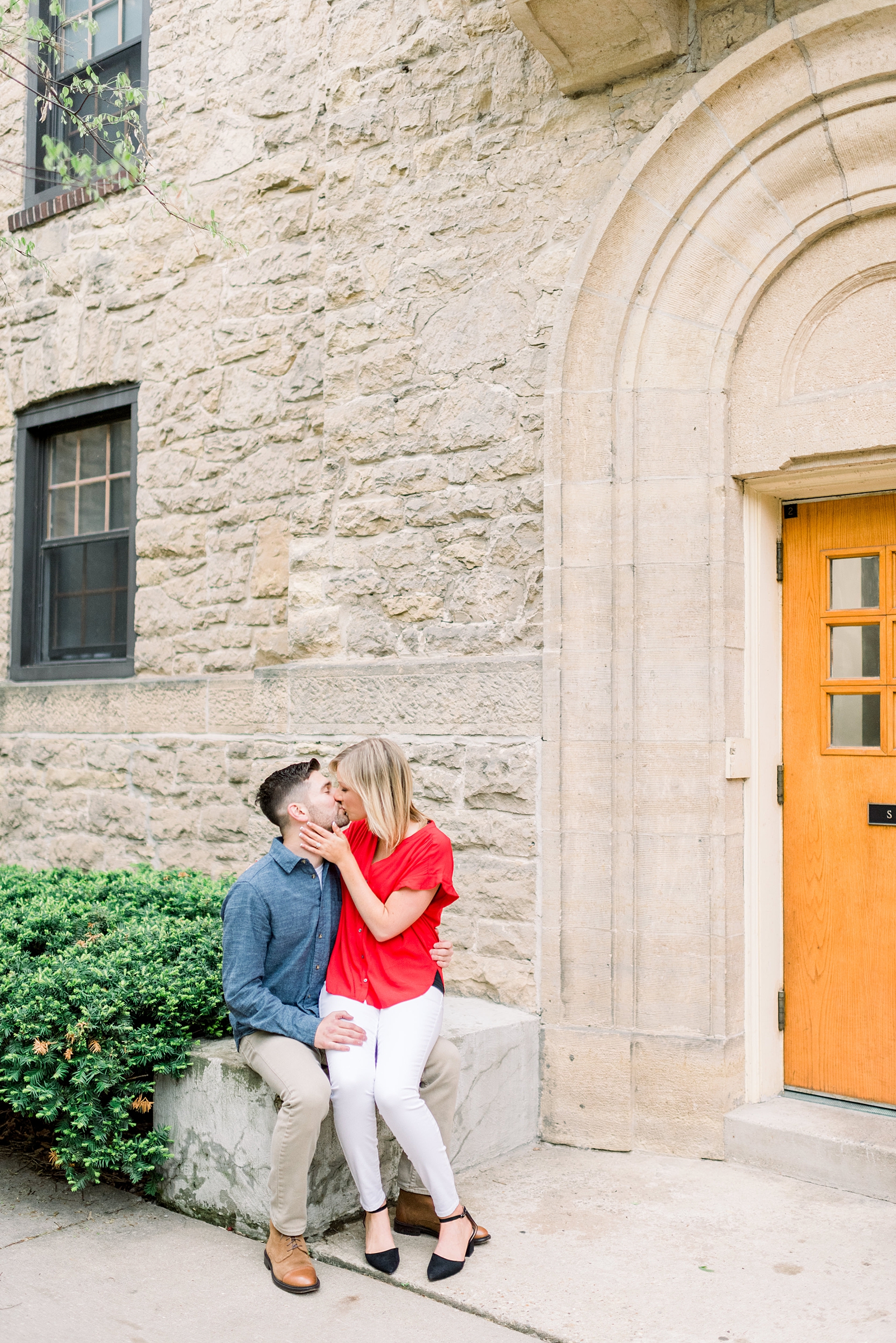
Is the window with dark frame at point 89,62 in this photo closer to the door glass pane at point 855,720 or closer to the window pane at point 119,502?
the window pane at point 119,502

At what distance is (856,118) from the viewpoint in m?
4.44

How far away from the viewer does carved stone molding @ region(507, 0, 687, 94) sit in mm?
4621

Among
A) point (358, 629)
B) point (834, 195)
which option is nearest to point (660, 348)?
point (834, 195)

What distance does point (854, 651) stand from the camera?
15.6 feet

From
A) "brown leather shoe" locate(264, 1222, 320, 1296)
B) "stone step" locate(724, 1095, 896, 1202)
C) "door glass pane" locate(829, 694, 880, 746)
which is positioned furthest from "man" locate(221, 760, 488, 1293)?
"door glass pane" locate(829, 694, 880, 746)

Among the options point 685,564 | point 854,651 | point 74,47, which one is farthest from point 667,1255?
point 74,47

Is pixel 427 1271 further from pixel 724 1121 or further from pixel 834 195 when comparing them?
pixel 834 195

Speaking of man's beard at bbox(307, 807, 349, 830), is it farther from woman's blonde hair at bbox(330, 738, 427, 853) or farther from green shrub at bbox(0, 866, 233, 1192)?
green shrub at bbox(0, 866, 233, 1192)

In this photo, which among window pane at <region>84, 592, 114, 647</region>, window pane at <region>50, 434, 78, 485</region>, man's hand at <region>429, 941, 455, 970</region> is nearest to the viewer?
man's hand at <region>429, 941, 455, 970</region>

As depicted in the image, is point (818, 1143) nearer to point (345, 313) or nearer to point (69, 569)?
point (345, 313)

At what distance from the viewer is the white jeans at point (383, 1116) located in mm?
3672

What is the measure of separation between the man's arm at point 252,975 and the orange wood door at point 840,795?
2185 millimetres

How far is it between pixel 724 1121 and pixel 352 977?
5.67 ft

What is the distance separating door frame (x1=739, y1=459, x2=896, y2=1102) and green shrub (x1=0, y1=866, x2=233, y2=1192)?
2159 mm
